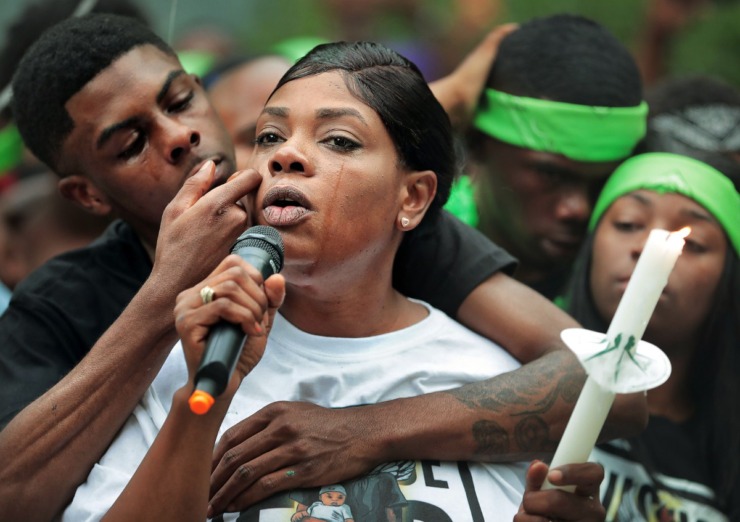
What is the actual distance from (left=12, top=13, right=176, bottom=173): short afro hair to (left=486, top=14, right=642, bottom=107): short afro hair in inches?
51.1

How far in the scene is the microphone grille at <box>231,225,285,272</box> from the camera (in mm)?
2170

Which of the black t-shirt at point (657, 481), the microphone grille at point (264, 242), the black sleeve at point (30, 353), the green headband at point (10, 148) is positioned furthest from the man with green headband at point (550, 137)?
the green headband at point (10, 148)

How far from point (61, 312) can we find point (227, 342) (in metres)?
1.11

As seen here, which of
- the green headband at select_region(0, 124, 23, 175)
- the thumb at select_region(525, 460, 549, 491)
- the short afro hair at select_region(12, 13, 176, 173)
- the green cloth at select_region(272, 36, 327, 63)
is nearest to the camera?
the thumb at select_region(525, 460, 549, 491)

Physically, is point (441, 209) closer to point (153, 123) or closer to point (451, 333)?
point (451, 333)

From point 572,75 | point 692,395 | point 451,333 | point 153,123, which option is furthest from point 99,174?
point 692,395

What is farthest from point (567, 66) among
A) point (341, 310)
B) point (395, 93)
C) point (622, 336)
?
point (622, 336)

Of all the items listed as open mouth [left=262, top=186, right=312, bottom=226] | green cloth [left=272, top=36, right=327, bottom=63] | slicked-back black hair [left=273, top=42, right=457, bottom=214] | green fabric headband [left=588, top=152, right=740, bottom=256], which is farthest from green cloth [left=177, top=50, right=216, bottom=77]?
open mouth [left=262, top=186, right=312, bottom=226]

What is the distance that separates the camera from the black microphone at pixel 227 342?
1.86m

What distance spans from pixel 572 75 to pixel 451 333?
1.36m

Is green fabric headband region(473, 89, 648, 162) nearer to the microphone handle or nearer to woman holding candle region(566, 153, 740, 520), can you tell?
woman holding candle region(566, 153, 740, 520)

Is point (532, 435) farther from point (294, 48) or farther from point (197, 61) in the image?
point (197, 61)

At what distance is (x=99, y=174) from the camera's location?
319cm

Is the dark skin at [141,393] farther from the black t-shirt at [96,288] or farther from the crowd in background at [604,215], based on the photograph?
the crowd in background at [604,215]
